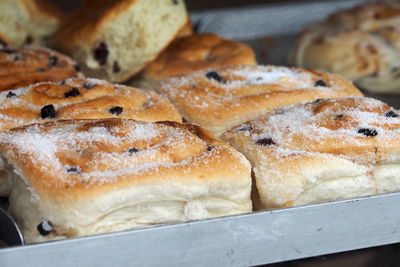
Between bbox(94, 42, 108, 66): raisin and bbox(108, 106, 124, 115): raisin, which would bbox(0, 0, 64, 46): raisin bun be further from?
bbox(108, 106, 124, 115): raisin

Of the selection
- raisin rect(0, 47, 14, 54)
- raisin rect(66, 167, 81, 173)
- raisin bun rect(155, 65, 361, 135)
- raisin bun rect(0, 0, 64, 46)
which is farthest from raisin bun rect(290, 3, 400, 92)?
raisin rect(66, 167, 81, 173)

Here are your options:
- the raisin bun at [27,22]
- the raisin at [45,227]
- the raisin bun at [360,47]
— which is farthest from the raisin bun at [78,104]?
the raisin bun at [360,47]

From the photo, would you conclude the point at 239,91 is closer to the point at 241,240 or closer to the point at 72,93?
the point at 72,93

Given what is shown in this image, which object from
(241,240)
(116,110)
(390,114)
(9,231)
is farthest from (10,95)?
(390,114)

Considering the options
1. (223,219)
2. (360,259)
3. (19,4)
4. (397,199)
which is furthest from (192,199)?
(19,4)

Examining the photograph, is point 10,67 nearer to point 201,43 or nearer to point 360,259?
point 201,43
